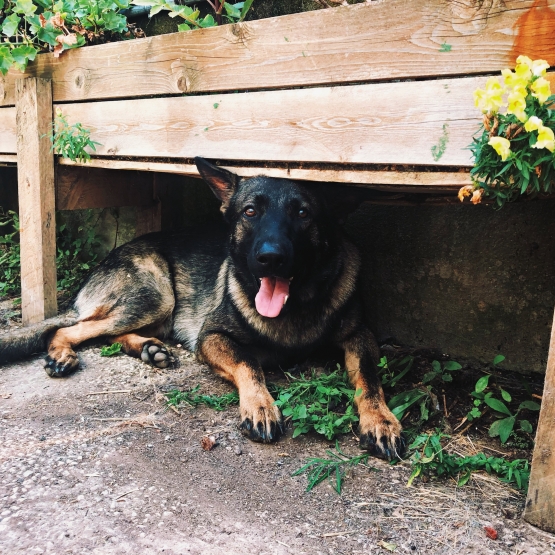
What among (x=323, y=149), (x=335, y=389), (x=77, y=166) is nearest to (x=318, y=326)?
(x=335, y=389)

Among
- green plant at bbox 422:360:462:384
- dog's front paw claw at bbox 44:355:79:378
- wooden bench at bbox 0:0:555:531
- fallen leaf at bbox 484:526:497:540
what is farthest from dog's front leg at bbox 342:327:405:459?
dog's front paw claw at bbox 44:355:79:378

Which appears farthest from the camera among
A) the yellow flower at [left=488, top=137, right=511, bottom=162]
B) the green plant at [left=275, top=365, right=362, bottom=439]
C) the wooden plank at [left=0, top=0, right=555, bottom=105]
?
the green plant at [left=275, top=365, right=362, bottom=439]

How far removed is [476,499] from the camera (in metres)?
2.18

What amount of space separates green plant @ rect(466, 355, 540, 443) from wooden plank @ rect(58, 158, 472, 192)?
3.25 feet

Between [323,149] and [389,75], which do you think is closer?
[389,75]

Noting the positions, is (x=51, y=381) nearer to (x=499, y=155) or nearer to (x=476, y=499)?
(x=476, y=499)

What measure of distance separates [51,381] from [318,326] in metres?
1.68

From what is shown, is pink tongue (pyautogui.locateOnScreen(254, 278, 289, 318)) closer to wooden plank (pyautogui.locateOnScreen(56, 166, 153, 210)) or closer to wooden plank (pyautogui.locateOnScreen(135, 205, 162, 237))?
wooden plank (pyautogui.locateOnScreen(56, 166, 153, 210))

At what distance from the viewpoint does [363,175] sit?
2596 mm

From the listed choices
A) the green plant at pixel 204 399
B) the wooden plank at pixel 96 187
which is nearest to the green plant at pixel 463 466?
the green plant at pixel 204 399

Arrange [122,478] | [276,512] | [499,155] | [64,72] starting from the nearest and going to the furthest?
[499,155]
[276,512]
[122,478]
[64,72]

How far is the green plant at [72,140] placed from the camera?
3686mm

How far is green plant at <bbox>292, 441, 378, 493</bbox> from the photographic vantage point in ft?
7.59

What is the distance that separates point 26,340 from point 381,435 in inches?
97.5
